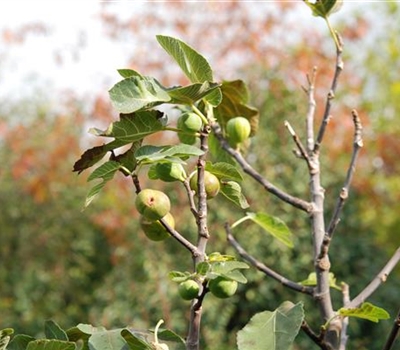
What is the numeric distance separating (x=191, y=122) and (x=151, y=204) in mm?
135

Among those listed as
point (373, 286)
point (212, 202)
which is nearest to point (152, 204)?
point (373, 286)

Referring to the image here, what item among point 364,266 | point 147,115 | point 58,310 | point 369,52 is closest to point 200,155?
point 147,115

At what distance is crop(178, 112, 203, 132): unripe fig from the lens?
0.97 metres

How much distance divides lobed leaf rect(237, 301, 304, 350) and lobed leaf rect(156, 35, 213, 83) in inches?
10.8

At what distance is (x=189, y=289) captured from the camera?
33.3 inches

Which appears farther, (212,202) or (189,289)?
(212,202)

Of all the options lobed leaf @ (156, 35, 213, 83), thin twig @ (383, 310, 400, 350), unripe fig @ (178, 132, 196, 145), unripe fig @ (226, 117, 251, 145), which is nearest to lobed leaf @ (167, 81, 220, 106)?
lobed leaf @ (156, 35, 213, 83)

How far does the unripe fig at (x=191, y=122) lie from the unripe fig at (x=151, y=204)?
117 millimetres

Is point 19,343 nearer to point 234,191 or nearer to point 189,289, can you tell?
point 189,289

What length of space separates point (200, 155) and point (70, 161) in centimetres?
557

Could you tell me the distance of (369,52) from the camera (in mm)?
8195

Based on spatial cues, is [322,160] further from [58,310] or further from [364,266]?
[58,310]

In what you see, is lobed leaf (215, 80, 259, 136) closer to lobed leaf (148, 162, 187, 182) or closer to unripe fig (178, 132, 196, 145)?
unripe fig (178, 132, 196, 145)

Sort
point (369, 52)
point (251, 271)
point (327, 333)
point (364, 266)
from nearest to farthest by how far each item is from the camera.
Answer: point (327, 333)
point (251, 271)
point (364, 266)
point (369, 52)
